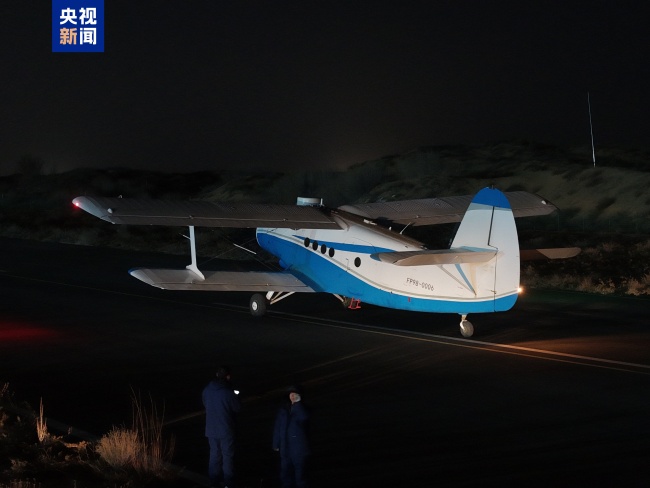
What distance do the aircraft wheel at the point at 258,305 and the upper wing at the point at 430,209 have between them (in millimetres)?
3025

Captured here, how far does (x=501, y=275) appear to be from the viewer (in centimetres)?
1912

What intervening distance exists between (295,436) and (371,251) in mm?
12568

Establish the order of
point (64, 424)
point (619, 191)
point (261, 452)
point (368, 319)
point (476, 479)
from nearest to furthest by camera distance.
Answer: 1. point (476, 479)
2. point (261, 452)
3. point (64, 424)
4. point (368, 319)
5. point (619, 191)

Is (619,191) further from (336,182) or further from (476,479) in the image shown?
(476,479)

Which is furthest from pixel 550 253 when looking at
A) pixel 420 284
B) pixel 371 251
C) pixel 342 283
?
pixel 342 283

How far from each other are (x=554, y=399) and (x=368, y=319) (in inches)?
356

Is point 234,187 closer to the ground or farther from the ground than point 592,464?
farther from the ground

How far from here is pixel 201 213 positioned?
72.0 feet

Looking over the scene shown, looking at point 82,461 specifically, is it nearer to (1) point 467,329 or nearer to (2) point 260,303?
(1) point 467,329

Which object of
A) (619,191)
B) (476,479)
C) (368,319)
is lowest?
(476,479)

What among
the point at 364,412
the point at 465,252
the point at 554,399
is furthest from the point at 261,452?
the point at 465,252

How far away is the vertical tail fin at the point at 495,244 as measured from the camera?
1903 cm

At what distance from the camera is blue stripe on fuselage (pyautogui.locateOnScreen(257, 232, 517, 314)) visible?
65.0 ft

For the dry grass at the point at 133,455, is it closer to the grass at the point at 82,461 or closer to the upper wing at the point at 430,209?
the grass at the point at 82,461
